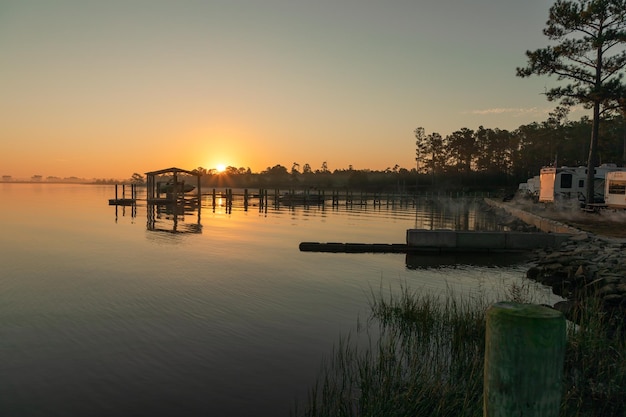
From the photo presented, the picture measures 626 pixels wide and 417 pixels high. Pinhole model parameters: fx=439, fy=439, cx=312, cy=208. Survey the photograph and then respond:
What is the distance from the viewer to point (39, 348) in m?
9.12

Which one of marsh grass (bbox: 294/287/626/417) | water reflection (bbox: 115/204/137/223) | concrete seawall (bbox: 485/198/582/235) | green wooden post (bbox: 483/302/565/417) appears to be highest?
green wooden post (bbox: 483/302/565/417)

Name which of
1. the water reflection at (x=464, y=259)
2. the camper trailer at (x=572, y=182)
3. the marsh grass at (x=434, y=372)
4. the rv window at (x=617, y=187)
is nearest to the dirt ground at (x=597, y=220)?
the rv window at (x=617, y=187)

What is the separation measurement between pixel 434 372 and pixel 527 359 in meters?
5.32

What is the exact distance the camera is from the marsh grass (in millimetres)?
5578

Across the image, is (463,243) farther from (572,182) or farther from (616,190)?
(572,182)

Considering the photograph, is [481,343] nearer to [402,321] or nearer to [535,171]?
[402,321]

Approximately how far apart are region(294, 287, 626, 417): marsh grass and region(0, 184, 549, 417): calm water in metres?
0.75

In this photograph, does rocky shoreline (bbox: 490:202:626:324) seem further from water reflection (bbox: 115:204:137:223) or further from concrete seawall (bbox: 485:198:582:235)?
water reflection (bbox: 115:204:137:223)

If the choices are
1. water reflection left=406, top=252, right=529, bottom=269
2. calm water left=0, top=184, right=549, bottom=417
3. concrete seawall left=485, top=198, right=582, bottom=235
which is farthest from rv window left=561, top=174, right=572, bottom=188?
calm water left=0, top=184, right=549, bottom=417

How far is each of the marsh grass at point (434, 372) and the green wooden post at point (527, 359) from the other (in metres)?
2.91

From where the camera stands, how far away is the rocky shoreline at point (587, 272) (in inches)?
415

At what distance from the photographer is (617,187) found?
89.4ft

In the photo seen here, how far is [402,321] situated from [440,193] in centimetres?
9053

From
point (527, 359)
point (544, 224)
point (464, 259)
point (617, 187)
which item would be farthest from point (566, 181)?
point (527, 359)
